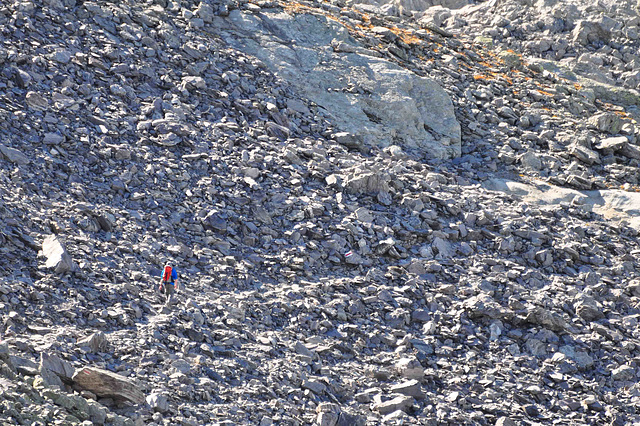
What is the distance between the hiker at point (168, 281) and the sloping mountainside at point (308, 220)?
0.25m

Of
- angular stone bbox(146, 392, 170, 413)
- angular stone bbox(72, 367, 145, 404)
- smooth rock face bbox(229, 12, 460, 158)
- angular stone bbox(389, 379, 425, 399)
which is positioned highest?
smooth rock face bbox(229, 12, 460, 158)

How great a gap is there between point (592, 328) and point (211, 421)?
744cm

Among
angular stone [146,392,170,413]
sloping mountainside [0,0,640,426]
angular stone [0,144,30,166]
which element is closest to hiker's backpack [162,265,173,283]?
sloping mountainside [0,0,640,426]

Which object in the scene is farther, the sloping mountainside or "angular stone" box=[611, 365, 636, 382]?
"angular stone" box=[611, 365, 636, 382]

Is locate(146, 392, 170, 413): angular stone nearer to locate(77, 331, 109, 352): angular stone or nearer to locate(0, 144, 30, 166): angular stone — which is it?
locate(77, 331, 109, 352): angular stone

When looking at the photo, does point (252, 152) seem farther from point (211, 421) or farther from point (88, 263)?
point (211, 421)

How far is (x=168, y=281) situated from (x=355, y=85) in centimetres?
916

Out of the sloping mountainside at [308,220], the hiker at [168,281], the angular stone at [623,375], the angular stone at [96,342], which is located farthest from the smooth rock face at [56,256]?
the angular stone at [623,375]

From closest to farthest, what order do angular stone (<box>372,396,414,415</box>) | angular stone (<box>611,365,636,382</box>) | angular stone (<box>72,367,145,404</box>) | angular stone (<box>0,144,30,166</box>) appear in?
angular stone (<box>72,367,145,404</box>) → angular stone (<box>372,396,414,415</box>) → angular stone (<box>611,365,636,382</box>) → angular stone (<box>0,144,30,166</box>)

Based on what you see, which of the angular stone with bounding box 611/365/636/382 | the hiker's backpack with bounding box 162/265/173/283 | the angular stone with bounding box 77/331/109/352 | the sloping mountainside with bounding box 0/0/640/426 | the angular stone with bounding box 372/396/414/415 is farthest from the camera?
the angular stone with bounding box 611/365/636/382

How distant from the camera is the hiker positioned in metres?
11.4

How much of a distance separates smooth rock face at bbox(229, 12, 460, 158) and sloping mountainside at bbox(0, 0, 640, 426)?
0.07 meters

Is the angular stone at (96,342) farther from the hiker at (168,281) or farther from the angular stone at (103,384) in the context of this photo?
the hiker at (168,281)

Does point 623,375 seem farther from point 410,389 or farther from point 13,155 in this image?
point 13,155
